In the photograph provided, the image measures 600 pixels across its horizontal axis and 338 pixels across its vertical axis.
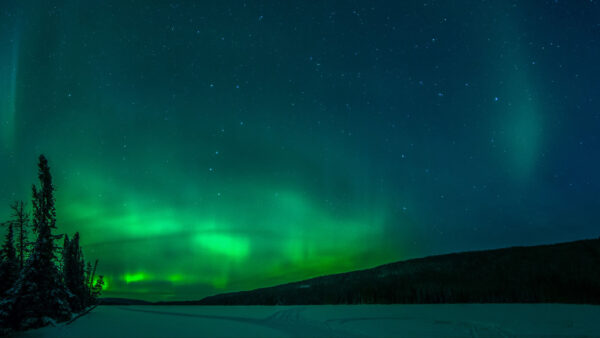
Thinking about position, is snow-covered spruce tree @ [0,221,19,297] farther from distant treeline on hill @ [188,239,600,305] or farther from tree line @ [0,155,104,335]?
distant treeline on hill @ [188,239,600,305]

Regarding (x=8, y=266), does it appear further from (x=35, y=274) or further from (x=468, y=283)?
(x=468, y=283)

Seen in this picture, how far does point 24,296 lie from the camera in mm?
24641

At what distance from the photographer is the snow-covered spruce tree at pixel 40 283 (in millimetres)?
24375

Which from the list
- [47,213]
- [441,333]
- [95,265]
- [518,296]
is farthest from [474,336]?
[518,296]

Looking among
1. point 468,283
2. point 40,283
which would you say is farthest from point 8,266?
point 468,283

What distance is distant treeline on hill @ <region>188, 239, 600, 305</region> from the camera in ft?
354

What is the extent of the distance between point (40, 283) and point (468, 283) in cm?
14637

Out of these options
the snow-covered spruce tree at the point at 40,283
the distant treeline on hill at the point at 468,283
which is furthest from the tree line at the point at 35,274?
the distant treeline on hill at the point at 468,283

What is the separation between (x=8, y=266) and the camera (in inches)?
1115

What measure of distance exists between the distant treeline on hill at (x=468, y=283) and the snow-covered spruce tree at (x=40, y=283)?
87.4 metres

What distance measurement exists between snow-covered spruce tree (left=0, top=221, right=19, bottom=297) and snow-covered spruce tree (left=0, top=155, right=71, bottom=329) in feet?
9.90

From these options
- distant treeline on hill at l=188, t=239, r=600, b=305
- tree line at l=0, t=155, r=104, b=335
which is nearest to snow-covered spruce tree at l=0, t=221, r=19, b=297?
tree line at l=0, t=155, r=104, b=335

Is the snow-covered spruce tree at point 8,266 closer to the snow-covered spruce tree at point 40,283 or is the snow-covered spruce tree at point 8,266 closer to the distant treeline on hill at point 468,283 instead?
the snow-covered spruce tree at point 40,283

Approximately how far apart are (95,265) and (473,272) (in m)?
147
